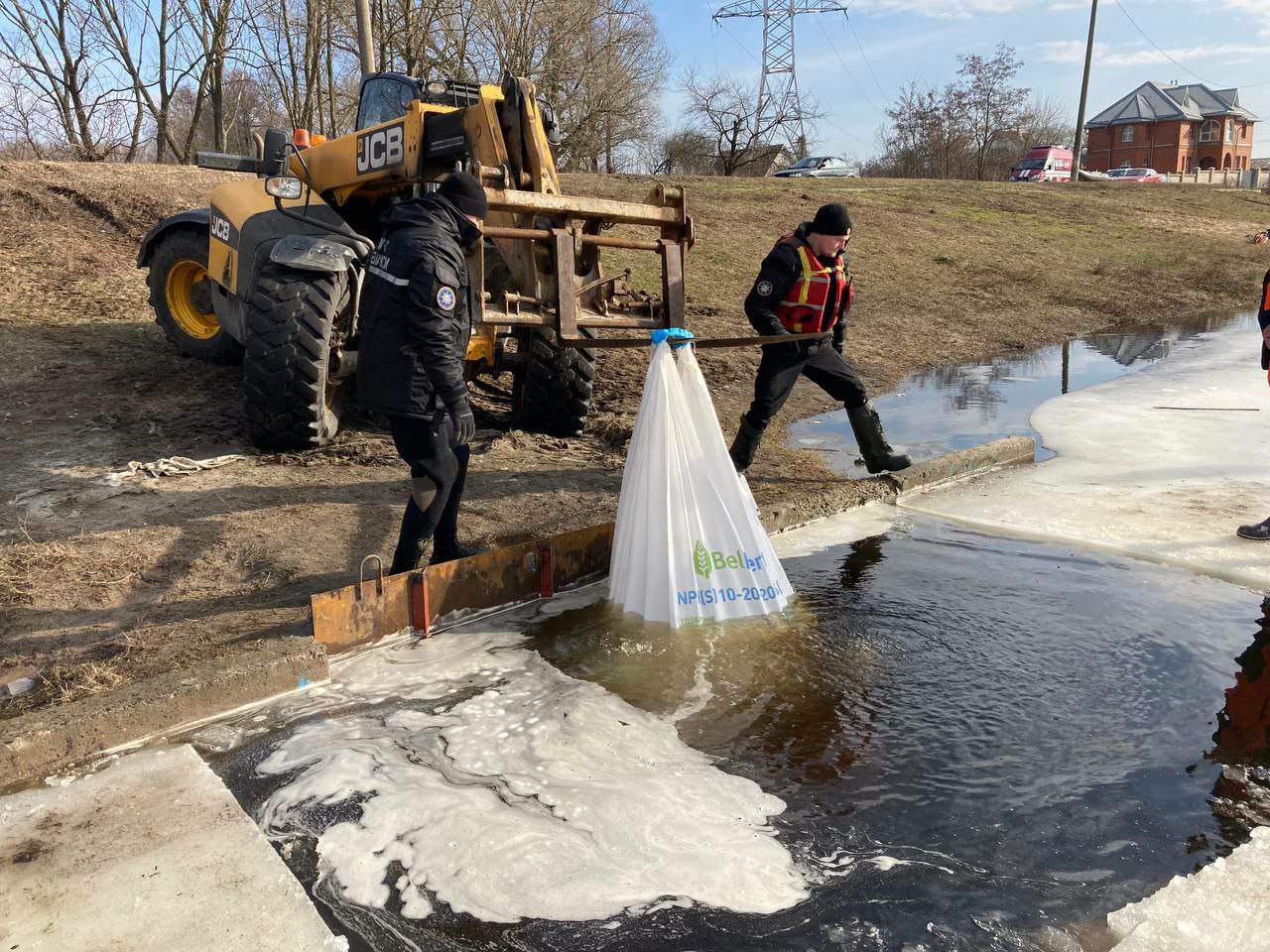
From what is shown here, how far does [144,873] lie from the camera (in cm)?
251

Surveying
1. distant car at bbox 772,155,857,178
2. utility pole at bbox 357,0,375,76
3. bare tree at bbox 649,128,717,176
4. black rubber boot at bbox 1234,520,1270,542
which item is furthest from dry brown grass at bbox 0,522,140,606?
bare tree at bbox 649,128,717,176

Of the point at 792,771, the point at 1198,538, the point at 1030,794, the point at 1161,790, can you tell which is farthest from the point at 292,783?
the point at 1198,538

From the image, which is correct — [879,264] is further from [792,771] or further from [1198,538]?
[792,771]

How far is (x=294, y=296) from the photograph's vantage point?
19.0 feet

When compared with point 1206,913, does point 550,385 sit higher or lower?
higher

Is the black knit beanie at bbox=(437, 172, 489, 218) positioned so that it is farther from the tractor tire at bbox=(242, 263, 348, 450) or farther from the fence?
the fence

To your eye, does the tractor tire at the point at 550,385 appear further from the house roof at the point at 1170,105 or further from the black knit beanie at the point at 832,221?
the house roof at the point at 1170,105

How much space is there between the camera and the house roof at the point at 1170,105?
76.0 metres

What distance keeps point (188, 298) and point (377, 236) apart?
2406mm

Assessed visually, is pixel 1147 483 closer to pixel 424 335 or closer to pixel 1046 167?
pixel 424 335

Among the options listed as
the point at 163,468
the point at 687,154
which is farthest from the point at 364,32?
the point at 687,154

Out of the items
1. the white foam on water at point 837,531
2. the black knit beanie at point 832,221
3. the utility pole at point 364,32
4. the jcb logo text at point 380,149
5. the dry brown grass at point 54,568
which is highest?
the utility pole at point 364,32

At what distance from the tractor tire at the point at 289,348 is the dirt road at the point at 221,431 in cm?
33

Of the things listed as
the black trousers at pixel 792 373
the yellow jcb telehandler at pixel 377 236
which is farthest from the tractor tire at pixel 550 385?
the black trousers at pixel 792 373
